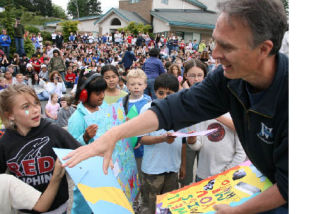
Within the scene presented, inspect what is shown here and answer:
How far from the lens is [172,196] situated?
1.59 m

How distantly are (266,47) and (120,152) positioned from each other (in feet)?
5.63

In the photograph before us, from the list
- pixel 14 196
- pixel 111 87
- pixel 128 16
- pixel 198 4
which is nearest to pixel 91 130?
pixel 14 196

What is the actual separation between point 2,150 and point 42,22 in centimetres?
5139

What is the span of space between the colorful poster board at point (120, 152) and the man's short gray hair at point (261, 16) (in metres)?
1.59

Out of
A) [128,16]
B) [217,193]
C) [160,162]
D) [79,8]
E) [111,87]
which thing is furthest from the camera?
[79,8]

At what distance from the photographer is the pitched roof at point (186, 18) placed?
32750mm

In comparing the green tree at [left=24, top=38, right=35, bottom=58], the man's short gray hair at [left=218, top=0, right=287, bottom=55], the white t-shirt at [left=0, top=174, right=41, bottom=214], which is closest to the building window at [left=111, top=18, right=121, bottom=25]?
the green tree at [left=24, top=38, right=35, bottom=58]

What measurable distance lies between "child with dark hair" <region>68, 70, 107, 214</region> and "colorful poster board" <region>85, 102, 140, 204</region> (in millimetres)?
127

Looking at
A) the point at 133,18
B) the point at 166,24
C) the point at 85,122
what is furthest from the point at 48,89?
the point at 133,18

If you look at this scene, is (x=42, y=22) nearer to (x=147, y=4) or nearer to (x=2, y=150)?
(x=147, y=4)

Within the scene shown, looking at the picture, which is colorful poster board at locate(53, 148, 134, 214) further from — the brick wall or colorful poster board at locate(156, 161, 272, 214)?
the brick wall

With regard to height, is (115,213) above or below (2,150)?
below

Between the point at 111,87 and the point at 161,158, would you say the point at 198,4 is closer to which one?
the point at 111,87

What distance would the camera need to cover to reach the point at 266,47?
1167 millimetres
